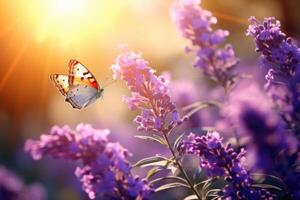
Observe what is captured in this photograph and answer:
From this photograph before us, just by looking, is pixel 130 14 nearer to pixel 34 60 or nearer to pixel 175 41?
pixel 175 41

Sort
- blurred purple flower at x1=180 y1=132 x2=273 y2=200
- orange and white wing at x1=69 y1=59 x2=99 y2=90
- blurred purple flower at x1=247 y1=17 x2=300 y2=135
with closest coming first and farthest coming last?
1. blurred purple flower at x1=247 y1=17 x2=300 y2=135
2. blurred purple flower at x1=180 y1=132 x2=273 y2=200
3. orange and white wing at x1=69 y1=59 x2=99 y2=90

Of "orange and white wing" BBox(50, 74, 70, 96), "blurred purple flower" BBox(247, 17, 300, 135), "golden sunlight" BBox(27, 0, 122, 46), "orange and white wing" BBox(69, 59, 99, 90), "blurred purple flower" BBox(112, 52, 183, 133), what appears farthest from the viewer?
"golden sunlight" BBox(27, 0, 122, 46)

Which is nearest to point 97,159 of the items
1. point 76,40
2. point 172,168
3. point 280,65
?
point 172,168

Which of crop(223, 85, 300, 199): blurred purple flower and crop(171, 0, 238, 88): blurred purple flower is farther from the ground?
crop(171, 0, 238, 88): blurred purple flower

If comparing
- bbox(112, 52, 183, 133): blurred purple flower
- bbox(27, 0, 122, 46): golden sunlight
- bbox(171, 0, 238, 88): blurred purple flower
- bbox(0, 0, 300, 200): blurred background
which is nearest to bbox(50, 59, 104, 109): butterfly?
bbox(112, 52, 183, 133): blurred purple flower

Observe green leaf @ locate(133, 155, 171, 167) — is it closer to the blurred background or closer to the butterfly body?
the butterfly body

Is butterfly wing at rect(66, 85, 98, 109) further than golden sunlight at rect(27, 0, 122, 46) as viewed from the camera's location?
No

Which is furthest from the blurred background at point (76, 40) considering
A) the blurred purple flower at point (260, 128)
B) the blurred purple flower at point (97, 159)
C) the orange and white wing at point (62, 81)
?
the blurred purple flower at point (260, 128)
